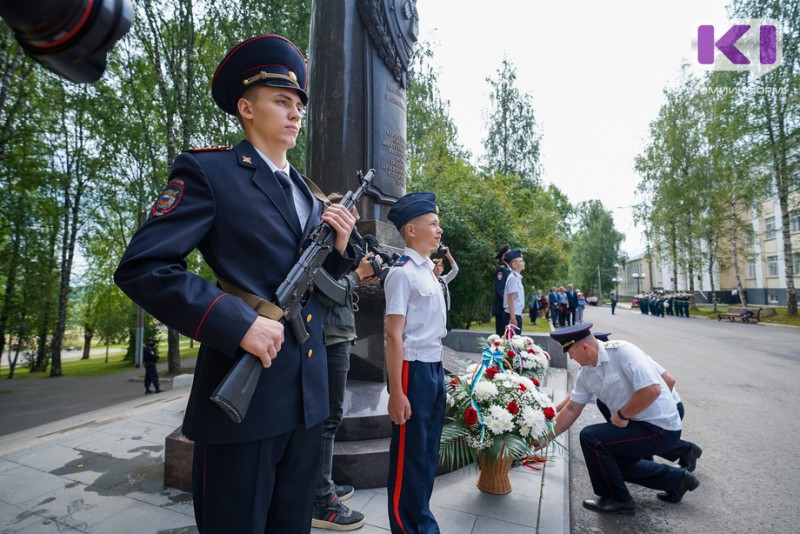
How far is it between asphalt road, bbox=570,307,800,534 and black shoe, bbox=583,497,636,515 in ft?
0.17

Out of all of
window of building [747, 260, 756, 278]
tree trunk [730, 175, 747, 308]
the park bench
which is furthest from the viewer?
window of building [747, 260, 756, 278]

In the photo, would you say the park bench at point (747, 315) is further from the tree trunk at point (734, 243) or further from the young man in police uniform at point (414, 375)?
the young man in police uniform at point (414, 375)

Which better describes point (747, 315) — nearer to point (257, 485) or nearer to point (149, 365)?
point (257, 485)

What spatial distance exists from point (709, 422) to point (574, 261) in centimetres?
6362

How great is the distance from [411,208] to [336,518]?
7.17ft

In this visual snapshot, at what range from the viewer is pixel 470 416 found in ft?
10.9

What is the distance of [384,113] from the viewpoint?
5.34m

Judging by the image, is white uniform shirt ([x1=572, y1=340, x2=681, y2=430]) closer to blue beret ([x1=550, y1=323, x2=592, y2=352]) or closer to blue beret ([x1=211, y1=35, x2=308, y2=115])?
blue beret ([x1=550, y1=323, x2=592, y2=352])

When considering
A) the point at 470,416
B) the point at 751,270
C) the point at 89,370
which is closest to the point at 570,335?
the point at 470,416

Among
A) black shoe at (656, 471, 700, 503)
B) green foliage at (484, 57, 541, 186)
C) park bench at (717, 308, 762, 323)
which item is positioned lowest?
black shoe at (656, 471, 700, 503)

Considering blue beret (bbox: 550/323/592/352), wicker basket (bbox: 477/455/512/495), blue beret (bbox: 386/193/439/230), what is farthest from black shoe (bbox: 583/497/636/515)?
blue beret (bbox: 386/193/439/230)

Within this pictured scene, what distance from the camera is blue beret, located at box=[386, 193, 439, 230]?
2.80m

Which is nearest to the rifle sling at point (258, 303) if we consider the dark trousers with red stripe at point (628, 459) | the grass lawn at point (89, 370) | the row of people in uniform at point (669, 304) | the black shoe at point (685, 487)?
the dark trousers with red stripe at point (628, 459)

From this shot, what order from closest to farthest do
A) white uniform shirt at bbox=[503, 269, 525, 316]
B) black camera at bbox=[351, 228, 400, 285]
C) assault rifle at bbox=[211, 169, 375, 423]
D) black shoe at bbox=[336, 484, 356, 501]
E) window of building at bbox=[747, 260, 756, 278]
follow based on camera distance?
assault rifle at bbox=[211, 169, 375, 423] < black camera at bbox=[351, 228, 400, 285] < black shoe at bbox=[336, 484, 356, 501] < white uniform shirt at bbox=[503, 269, 525, 316] < window of building at bbox=[747, 260, 756, 278]
